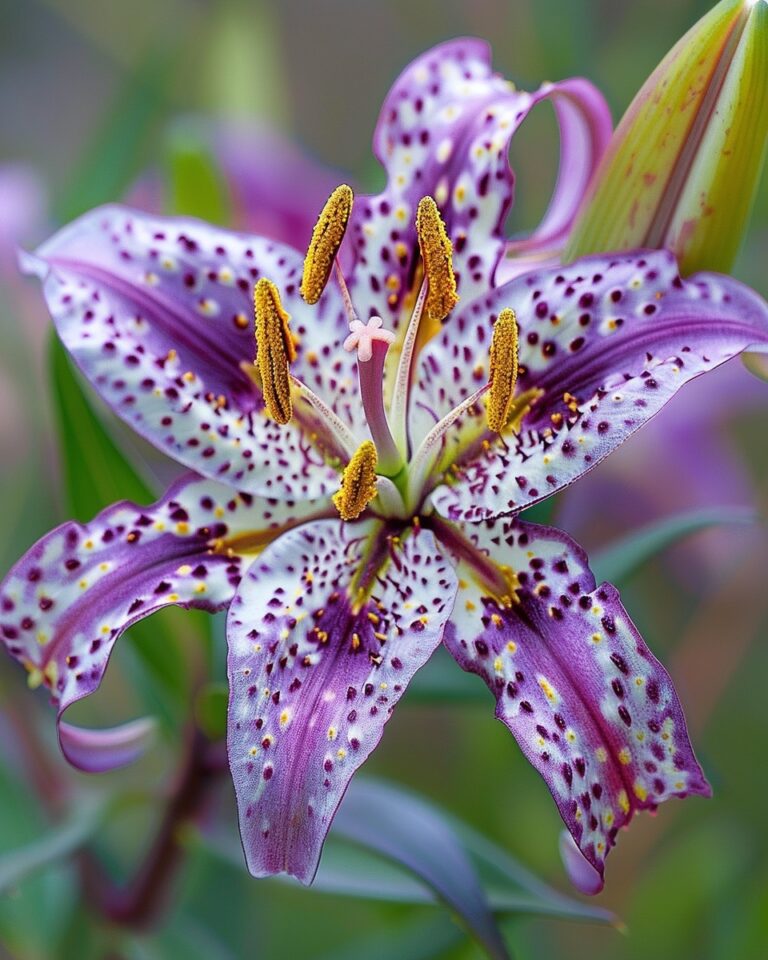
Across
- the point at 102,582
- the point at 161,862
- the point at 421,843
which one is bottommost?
the point at 161,862

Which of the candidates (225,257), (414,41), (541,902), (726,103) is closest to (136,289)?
(225,257)

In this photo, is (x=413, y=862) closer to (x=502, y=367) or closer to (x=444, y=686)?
(x=444, y=686)

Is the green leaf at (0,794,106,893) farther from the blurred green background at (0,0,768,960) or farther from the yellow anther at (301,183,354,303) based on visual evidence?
the yellow anther at (301,183,354,303)

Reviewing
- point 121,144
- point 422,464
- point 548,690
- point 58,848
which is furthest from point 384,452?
point 121,144

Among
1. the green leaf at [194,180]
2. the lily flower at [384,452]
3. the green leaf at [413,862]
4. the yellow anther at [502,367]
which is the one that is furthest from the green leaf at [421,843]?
the green leaf at [194,180]

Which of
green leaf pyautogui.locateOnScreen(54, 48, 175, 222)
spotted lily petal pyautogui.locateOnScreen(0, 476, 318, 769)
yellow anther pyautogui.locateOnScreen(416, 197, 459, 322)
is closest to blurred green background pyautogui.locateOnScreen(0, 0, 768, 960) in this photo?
green leaf pyautogui.locateOnScreen(54, 48, 175, 222)
